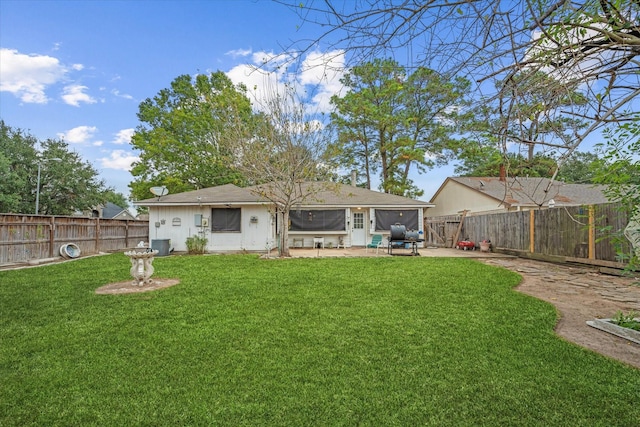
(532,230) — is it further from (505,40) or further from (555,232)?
(505,40)

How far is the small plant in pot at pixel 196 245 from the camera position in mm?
13000

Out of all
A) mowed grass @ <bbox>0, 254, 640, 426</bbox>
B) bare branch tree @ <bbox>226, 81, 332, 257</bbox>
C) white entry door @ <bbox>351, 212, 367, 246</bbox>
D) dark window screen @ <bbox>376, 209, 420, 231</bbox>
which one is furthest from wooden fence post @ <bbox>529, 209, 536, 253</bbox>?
bare branch tree @ <bbox>226, 81, 332, 257</bbox>

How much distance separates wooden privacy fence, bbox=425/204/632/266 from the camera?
7543 millimetres

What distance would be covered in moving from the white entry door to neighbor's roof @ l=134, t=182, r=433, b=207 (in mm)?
810

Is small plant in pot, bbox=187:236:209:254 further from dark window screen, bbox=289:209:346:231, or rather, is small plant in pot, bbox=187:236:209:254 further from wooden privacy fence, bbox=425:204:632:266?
wooden privacy fence, bbox=425:204:632:266

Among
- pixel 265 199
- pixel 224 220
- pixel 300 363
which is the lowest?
pixel 300 363

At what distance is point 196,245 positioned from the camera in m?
13.0

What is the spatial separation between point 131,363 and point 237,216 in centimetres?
1087

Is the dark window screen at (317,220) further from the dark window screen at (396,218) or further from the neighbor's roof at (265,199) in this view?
the dark window screen at (396,218)

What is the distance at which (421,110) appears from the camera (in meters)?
2.98

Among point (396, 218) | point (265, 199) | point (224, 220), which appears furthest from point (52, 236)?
point (396, 218)

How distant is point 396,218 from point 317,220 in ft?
12.2

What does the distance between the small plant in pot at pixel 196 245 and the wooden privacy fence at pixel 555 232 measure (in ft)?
39.0

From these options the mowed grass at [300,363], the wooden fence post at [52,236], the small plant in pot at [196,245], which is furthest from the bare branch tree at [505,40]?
the wooden fence post at [52,236]
